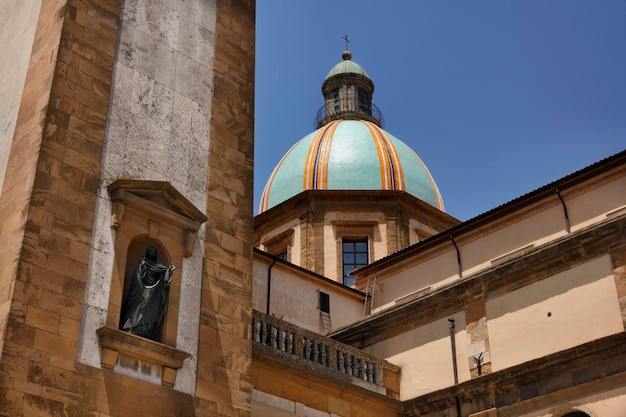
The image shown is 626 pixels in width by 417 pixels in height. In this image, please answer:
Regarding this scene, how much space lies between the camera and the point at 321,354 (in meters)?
18.6

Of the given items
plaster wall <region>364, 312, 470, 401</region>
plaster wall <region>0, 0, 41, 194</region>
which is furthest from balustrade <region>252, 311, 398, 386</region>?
plaster wall <region>0, 0, 41, 194</region>

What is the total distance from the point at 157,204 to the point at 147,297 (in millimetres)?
1577

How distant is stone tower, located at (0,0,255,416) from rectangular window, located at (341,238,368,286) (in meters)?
13.6

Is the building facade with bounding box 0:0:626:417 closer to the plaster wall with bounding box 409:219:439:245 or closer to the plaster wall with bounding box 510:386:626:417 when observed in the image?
the plaster wall with bounding box 510:386:626:417

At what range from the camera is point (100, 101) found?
1454 centimetres

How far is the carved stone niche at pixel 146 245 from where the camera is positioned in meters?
13.2

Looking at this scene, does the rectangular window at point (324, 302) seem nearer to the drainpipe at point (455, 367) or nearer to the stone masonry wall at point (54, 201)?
the drainpipe at point (455, 367)

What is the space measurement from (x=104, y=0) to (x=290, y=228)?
16657mm

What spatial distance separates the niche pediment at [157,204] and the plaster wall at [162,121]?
15 cm

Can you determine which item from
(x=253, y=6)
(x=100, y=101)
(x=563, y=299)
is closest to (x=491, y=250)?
(x=563, y=299)

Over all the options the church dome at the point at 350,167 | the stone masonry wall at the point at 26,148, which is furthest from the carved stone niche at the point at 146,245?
the church dome at the point at 350,167

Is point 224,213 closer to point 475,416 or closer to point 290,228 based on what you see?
point 475,416

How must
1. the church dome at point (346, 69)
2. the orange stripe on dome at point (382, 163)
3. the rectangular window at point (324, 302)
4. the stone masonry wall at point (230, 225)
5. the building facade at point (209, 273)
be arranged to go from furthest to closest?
1. the church dome at point (346, 69)
2. the orange stripe on dome at point (382, 163)
3. the rectangular window at point (324, 302)
4. the stone masonry wall at point (230, 225)
5. the building facade at point (209, 273)

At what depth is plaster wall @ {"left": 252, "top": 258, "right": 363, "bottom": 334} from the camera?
2300 cm
